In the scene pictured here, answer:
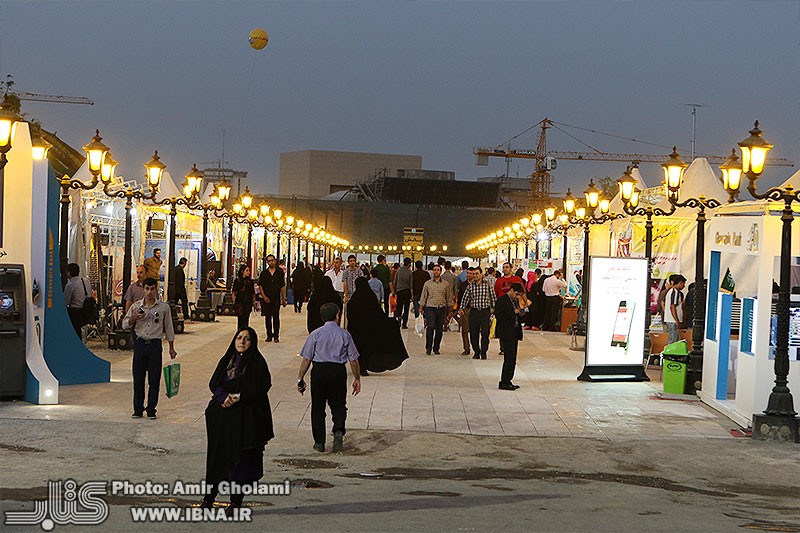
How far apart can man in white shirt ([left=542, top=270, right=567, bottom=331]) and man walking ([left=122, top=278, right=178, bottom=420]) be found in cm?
1928

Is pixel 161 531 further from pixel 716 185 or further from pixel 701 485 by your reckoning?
pixel 716 185

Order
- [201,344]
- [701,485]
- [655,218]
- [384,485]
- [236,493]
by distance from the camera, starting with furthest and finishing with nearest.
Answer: [655,218] < [201,344] < [701,485] < [384,485] < [236,493]

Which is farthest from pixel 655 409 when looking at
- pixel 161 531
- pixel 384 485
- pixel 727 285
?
pixel 161 531

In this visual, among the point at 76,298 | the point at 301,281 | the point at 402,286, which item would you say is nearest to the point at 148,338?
the point at 76,298

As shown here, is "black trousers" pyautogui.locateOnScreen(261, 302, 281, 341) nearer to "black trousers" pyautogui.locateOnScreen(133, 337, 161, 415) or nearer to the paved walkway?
the paved walkway

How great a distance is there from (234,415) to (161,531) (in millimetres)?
1085

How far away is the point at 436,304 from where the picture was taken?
2239cm

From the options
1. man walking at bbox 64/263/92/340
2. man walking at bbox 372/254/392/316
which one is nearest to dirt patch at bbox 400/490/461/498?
man walking at bbox 64/263/92/340

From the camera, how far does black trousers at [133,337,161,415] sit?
1283 centimetres

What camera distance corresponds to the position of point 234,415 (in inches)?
321

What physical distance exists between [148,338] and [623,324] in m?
8.66

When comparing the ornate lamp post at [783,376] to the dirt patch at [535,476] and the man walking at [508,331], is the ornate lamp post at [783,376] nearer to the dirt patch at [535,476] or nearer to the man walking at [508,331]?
the dirt patch at [535,476]

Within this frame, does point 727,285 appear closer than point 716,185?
Yes

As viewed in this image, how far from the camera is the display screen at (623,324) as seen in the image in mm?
18531
